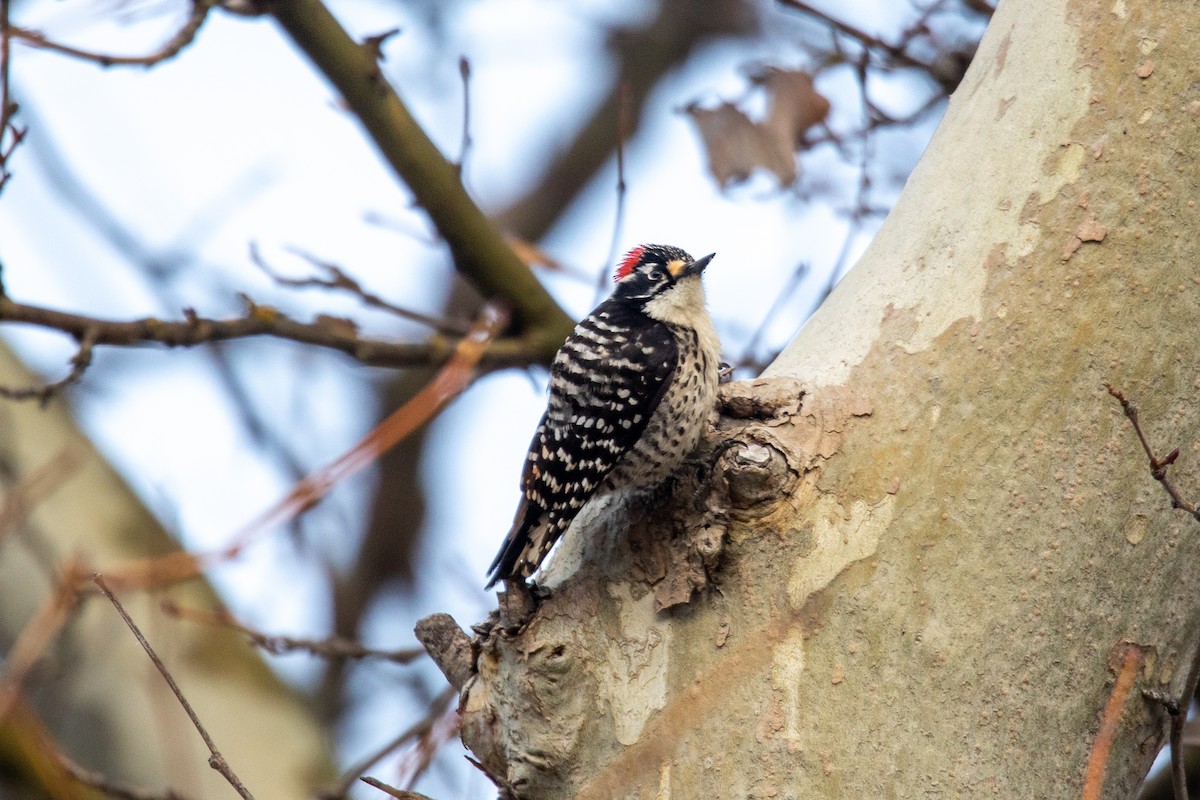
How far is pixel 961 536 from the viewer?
2.30 metres

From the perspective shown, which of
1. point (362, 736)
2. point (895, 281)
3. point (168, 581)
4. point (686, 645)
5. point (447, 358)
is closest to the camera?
point (686, 645)

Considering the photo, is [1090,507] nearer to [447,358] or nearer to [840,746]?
[840,746]

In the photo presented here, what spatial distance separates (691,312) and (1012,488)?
1.61m

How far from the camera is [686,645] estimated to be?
2447 millimetres

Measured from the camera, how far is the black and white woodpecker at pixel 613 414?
3043mm

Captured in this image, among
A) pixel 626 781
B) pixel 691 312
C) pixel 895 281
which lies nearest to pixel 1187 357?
pixel 895 281

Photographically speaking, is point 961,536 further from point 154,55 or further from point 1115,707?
point 154,55

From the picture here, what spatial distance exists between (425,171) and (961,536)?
2.21 meters

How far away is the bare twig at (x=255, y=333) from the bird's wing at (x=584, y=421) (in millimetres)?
649

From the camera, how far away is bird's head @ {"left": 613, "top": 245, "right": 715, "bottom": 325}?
3717 mm

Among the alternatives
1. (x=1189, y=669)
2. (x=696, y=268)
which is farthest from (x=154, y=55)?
(x=1189, y=669)

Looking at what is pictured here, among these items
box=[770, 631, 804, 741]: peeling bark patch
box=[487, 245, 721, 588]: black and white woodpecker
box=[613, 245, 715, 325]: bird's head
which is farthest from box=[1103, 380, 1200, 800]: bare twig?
box=[613, 245, 715, 325]: bird's head

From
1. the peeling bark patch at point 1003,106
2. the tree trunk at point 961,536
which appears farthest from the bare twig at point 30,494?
the peeling bark patch at point 1003,106

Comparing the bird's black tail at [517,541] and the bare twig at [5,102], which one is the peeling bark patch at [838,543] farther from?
the bare twig at [5,102]
